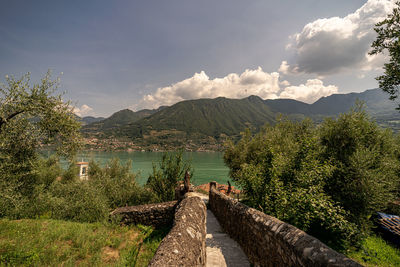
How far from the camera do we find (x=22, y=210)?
8844 mm

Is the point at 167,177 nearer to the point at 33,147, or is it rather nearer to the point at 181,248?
the point at 33,147

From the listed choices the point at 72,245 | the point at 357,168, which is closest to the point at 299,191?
the point at 357,168

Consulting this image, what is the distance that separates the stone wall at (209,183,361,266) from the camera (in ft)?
8.82

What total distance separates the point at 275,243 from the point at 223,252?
335cm

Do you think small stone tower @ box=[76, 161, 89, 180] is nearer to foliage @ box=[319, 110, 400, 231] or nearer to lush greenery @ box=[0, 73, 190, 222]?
lush greenery @ box=[0, 73, 190, 222]

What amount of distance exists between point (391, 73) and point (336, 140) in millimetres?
5611

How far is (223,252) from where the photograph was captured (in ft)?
21.2

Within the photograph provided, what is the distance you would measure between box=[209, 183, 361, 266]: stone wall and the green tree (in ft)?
32.5

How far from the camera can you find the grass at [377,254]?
6934 mm

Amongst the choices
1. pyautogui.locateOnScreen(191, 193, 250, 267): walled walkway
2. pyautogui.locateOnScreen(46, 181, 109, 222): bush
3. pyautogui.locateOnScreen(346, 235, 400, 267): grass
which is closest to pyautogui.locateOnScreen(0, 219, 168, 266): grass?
pyautogui.locateOnScreen(46, 181, 109, 222): bush

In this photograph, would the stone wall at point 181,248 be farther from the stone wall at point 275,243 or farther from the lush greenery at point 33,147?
the lush greenery at point 33,147

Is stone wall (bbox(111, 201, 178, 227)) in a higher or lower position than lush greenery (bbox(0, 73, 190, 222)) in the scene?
lower

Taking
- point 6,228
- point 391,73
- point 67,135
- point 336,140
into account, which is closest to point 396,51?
point 391,73

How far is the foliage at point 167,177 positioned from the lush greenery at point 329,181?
17.9ft
